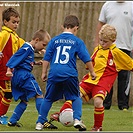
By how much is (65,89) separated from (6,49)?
1.40 meters

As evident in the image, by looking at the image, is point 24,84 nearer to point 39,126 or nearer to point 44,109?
point 44,109

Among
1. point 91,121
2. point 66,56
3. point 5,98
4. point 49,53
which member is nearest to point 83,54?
point 66,56

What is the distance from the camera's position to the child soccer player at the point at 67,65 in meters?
8.16

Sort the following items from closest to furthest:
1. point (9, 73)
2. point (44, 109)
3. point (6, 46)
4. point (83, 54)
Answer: point (83, 54)
point (44, 109)
point (9, 73)
point (6, 46)

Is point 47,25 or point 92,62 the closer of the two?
point 92,62

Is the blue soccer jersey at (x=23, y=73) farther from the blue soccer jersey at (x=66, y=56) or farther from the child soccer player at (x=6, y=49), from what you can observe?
the blue soccer jersey at (x=66, y=56)

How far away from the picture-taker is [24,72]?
8.72 metres

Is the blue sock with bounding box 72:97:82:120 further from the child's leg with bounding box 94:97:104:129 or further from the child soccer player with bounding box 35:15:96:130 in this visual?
the child's leg with bounding box 94:97:104:129

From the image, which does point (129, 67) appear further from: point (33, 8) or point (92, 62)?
point (33, 8)

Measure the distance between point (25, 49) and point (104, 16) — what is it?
11.7 feet

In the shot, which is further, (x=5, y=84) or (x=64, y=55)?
(x=5, y=84)

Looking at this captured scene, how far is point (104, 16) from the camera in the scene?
11922 mm

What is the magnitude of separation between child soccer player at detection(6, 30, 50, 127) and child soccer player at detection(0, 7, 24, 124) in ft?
1.08

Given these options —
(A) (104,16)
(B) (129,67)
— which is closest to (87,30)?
(A) (104,16)
